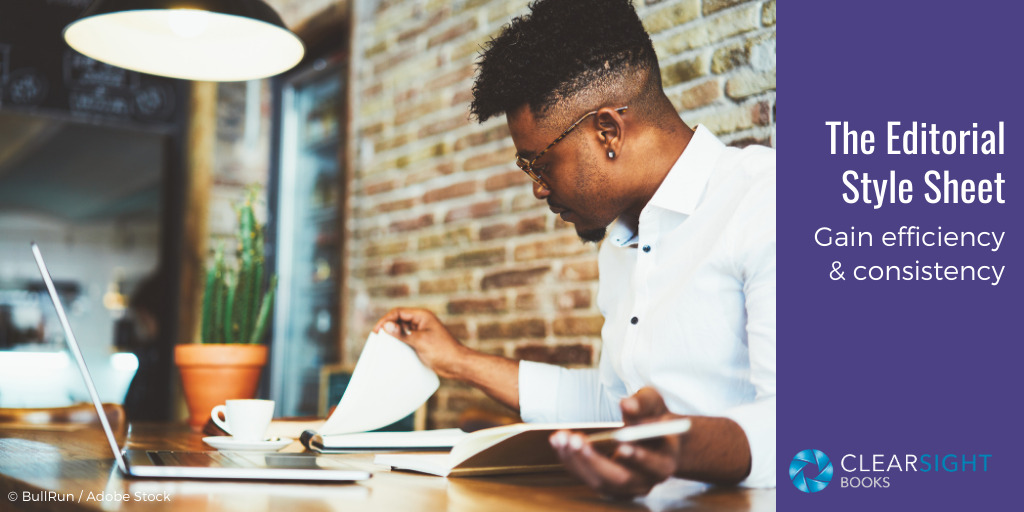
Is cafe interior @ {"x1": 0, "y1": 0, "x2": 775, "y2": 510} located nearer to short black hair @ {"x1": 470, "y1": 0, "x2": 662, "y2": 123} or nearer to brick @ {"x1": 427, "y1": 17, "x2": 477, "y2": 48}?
brick @ {"x1": 427, "y1": 17, "x2": 477, "y2": 48}

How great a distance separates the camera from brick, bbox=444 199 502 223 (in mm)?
2588

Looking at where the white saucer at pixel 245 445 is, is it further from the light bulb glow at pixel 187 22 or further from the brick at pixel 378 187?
the brick at pixel 378 187

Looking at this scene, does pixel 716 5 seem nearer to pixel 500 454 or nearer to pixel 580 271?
pixel 580 271

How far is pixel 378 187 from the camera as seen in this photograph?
10.5 feet

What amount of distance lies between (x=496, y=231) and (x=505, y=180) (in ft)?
0.52

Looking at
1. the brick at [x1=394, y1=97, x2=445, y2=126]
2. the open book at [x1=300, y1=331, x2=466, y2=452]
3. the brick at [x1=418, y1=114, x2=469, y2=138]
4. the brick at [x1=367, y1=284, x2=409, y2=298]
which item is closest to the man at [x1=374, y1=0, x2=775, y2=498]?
the open book at [x1=300, y1=331, x2=466, y2=452]

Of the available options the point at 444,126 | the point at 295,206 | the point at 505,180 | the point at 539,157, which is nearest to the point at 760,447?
the point at 539,157

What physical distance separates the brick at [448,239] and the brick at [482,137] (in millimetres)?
267

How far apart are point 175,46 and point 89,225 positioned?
2190 millimetres
